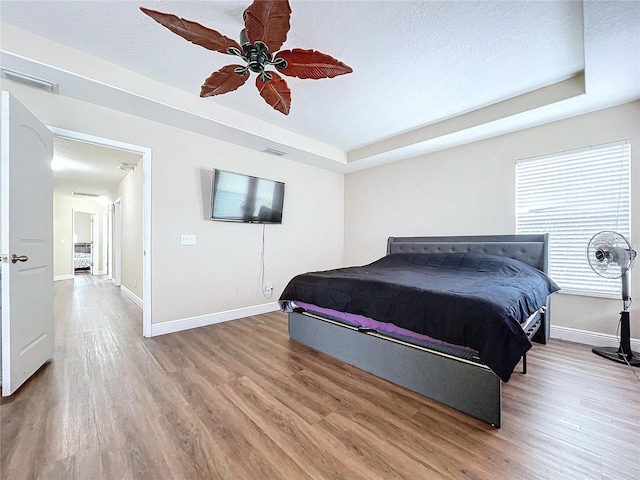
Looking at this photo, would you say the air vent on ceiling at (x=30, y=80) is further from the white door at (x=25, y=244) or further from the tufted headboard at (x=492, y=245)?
the tufted headboard at (x=492, y=245)

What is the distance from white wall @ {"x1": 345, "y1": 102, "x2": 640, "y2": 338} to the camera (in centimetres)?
291

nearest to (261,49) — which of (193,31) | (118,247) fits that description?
(193,31)

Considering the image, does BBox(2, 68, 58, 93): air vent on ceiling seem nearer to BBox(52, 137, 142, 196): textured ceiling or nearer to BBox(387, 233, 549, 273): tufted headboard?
BBox(52, 137, 142, 196): textured ceiling

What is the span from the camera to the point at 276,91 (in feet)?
7.67

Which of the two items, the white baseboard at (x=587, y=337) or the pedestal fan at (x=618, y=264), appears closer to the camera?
the pedestal fan at (x=618, y=264)

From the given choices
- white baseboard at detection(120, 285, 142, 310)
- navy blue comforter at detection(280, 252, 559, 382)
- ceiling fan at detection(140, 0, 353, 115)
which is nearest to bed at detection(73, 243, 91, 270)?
white baseboard at detection(120, 285, 142, 310)

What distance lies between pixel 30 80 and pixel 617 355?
6.05 metres

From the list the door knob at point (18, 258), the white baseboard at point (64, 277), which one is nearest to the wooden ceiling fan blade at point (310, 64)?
the door knob at point (18, 258)

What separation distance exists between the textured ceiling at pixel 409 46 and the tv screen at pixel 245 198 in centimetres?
98

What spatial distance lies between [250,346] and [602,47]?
13.1ft

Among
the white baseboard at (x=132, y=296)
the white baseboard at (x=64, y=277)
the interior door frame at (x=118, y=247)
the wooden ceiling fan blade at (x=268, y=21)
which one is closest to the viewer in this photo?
the wooden ceiling fan blade at (x=268, y=21)

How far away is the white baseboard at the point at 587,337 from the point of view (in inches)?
113

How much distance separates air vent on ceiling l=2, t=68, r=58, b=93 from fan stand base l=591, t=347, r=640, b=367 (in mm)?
5830

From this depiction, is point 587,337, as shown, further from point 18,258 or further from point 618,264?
point 18,258
